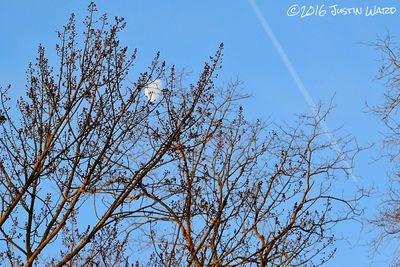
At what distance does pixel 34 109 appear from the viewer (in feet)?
17.8

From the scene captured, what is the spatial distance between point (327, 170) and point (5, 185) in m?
4.71

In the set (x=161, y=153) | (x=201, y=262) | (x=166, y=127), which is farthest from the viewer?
(x=166, y=127)

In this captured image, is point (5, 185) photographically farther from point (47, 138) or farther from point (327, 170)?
point (327, 170)

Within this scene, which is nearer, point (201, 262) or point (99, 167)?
point (99, 167)

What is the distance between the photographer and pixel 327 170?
8.48m

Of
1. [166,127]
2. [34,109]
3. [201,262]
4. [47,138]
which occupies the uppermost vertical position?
[166,127]

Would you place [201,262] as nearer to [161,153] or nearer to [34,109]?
[161,153]

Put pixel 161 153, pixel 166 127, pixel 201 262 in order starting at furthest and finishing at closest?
pixel 166 127, pixel 201 262, pixel 161 153

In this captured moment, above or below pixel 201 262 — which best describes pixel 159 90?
above

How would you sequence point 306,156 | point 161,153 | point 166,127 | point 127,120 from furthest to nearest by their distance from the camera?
1. point 306,156
2. point 166,127
3. point 127,120
4. point 161,153

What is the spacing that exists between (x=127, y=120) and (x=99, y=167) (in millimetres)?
490

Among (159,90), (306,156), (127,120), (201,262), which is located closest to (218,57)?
(159,90)

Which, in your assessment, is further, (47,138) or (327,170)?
(327,170)

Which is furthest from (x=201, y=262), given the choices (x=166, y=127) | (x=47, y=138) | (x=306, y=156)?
(x=306, y=156)
